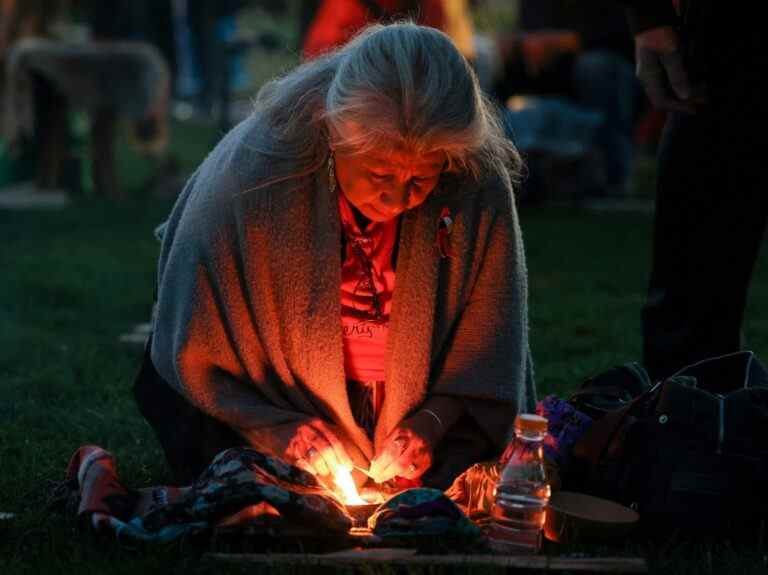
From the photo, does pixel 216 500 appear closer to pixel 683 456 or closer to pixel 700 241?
pixel 683 456

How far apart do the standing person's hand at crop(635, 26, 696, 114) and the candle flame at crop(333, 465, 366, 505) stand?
5.01 ft

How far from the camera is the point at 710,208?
13.2 ft

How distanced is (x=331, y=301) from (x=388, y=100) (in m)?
0.59

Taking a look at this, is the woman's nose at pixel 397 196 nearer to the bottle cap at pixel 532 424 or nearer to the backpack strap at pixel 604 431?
the bottle cap at pixel 532 424

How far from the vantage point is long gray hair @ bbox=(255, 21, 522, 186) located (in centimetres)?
295

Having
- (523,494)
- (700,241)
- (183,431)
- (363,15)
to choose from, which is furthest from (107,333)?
(523,494)

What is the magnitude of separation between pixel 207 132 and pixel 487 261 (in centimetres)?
1522

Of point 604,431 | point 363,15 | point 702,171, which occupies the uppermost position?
point 363,15

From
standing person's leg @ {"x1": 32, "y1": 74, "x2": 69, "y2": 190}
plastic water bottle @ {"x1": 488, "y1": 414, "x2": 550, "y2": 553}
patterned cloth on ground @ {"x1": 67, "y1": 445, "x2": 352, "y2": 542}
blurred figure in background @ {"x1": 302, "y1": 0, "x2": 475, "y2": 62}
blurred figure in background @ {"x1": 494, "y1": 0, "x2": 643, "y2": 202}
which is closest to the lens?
patterned cloth on ground @ {"x1": 67, "y1": 445, "x2": 352, "y2": 542}

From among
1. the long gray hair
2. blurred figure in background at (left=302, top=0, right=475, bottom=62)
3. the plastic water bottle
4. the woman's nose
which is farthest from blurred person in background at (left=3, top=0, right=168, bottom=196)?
the plastic water bottle

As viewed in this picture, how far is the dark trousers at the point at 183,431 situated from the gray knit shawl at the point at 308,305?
8 cm

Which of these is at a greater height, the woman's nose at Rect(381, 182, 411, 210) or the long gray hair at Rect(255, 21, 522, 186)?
the long gray hair at Rect(255, 21, 522, 186)

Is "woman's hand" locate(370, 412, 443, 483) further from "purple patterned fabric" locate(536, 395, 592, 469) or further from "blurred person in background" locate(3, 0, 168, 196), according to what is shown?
"blurred person in background" locate(3, 0, 168, 196)

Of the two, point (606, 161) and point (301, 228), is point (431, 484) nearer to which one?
point (301, 228)
